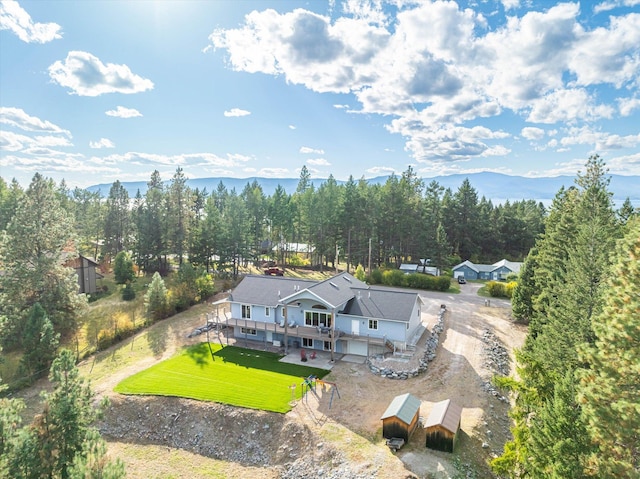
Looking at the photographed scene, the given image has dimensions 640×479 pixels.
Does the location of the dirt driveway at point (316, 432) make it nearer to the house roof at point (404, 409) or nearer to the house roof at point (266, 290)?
the house roof at point (404, 409)

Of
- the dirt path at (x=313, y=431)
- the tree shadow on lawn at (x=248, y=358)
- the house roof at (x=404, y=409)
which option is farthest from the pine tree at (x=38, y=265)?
the house roof at (x=404, y=409)

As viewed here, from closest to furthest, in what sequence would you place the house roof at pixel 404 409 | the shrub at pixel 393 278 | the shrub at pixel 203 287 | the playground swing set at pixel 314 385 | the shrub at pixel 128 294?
the house roof at pixel 404 409, the playground swing set at pixel 314 385, the shrub at pixel 203 287, the shrub at pixel 128 294, the shrub at pixel 393 278

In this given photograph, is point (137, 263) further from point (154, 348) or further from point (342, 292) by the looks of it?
point (342, 292)

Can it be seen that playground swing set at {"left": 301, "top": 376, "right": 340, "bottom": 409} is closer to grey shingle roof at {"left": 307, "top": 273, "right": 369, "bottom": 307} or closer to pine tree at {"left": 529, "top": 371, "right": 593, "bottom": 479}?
grey shingle roof at {"left": 307, "top": 273, "right": 369, "bottom": 307}

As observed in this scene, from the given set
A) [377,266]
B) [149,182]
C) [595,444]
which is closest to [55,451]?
[595,444]

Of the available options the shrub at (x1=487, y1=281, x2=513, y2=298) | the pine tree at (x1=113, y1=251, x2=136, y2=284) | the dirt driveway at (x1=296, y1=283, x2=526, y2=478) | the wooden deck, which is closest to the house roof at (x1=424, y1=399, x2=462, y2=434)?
the dirt driveway at (x1=296, y1=283, x2=526, y2=478)

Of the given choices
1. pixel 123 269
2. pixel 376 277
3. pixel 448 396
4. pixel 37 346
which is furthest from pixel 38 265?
pixel 376 277
